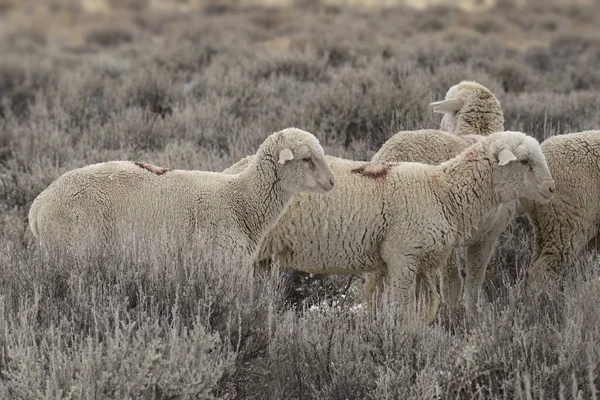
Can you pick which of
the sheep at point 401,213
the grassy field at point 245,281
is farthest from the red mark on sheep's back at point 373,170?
the grassy field at point 245,281

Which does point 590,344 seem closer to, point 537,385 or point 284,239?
point 537,385

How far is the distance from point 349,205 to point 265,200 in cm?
57

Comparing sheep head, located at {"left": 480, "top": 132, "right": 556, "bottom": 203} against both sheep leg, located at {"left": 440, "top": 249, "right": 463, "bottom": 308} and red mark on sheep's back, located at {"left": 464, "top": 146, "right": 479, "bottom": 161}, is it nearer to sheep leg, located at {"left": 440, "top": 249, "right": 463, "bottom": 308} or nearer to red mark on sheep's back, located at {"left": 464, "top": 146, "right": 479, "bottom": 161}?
red mark on sheep's back, located at {"left": 464, "top": 146, "right": 479, "bottom": 161}

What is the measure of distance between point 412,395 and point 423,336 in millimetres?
501

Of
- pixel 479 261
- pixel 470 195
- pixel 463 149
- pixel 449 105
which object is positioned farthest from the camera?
pixel 449 105

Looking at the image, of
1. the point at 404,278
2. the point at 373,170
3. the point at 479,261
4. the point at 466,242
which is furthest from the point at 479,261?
the point at 373,170

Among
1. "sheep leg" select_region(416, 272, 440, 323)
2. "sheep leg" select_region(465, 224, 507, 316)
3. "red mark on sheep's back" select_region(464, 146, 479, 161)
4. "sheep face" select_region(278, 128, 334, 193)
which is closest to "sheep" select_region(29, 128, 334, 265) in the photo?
"sheep face" select_region(278, 128, 334, 193)

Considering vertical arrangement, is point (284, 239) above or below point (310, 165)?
below

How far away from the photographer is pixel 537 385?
359 cm

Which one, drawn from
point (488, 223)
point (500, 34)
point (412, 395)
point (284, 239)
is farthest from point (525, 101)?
point (500, 34)

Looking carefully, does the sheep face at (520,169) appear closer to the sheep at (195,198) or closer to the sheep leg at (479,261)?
the sheep leg at (479,261)

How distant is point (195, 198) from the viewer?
17.0ft

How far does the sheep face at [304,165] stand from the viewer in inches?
198

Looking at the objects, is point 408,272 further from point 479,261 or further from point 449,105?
point 449,105
